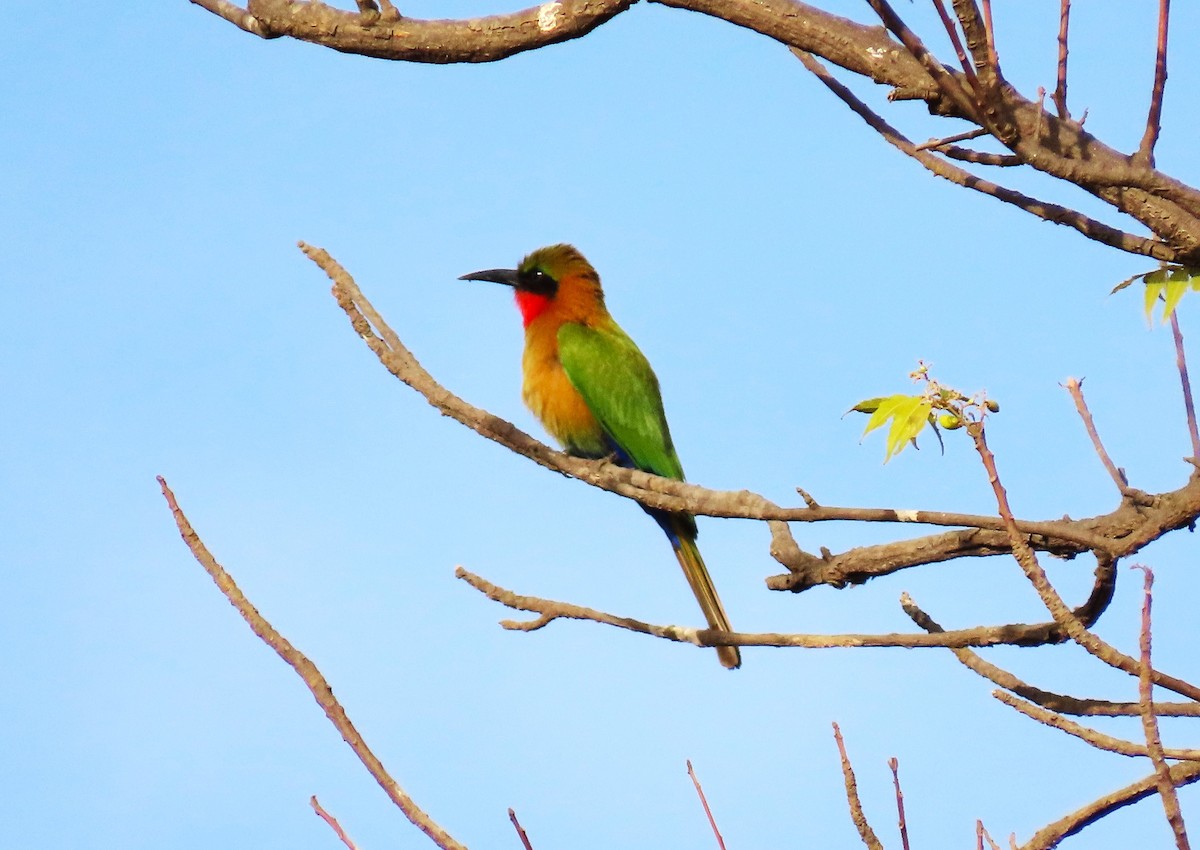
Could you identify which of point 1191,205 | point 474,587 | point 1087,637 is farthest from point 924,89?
point 474,587

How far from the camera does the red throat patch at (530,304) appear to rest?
23.4ft

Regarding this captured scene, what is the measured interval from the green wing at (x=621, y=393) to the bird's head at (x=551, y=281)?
35 cm

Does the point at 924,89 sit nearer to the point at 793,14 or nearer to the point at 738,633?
the point at 793,14

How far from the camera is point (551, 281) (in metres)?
7.27

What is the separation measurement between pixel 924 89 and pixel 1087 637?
118 centimetres

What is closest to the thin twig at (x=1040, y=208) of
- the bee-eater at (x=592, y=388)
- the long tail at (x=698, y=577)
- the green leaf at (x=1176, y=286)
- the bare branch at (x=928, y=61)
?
the green leaf at (x=1176, y=286)

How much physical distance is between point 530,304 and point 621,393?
3.41 feet

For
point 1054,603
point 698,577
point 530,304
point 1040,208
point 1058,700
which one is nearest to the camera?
point 1054,603

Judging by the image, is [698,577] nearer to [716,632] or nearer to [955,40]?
[716,632]

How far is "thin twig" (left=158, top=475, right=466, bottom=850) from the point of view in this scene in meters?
2.56

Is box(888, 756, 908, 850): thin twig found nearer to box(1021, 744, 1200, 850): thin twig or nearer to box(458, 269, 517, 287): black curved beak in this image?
box(1021, 744, 1200, 850): thin twig

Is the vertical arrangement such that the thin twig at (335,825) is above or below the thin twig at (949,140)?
below

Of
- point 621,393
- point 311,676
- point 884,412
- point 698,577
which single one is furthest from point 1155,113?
point 621,393

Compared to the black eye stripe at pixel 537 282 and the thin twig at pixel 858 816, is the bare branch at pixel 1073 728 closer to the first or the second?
the thin twig at pixel 858 816
